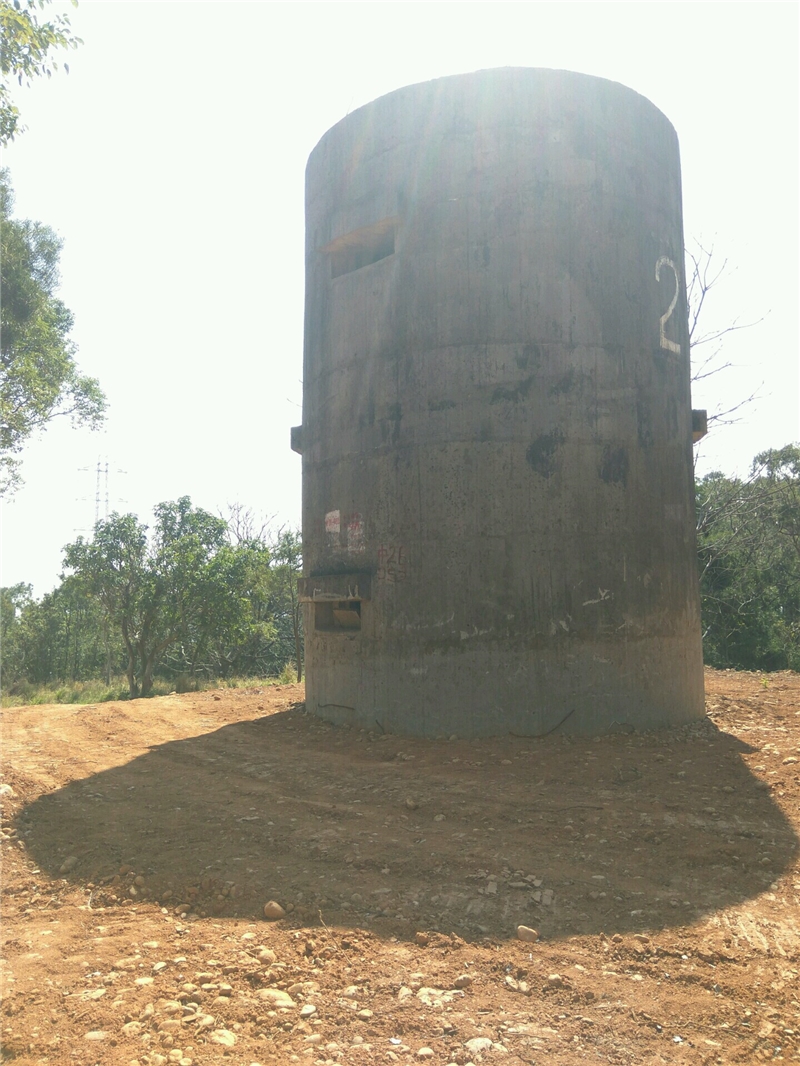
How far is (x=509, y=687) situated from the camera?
7.51 metres

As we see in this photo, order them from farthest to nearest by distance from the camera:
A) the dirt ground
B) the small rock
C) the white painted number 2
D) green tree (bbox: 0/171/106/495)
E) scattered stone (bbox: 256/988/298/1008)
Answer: green tree (bbox: 0/171/106/495) → the white painted number 2 → scattered stone (bbox: 256/988/298/1008) → the dirt ground → the small rock

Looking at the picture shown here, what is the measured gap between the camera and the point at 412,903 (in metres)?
4.38

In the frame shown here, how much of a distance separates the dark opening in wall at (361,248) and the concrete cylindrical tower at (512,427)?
0.39 ft

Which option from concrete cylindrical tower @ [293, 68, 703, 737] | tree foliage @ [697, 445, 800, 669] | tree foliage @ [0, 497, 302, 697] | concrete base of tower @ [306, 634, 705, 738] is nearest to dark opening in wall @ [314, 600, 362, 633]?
concrete cylindrical tower @ [293, 68, 703, 737]

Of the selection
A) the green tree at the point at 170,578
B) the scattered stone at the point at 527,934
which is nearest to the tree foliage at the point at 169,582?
the green tree at the point at 170,578

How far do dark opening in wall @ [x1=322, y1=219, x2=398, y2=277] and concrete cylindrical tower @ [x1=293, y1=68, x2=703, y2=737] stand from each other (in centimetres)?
12

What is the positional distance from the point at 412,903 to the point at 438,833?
1.01m

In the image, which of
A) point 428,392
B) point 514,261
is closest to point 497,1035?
point 428,392

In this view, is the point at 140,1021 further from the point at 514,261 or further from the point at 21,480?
the point at 21,480

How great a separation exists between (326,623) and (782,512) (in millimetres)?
21571

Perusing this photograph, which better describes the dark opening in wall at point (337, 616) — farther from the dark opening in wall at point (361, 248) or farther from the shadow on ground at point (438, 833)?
the dark opening in wall at point (361, 248)

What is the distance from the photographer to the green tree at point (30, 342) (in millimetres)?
16641

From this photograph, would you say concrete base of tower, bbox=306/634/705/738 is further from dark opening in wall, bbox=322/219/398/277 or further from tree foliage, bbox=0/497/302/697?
tree foliage, bbox=0/497/302/697

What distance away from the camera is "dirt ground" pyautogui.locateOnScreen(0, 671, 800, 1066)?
10.6 ft
